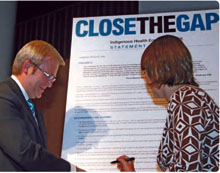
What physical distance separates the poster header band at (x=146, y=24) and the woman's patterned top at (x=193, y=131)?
911mm

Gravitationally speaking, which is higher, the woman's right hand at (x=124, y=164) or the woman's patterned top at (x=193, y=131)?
the woman's patterned top at (x=193, y=131)

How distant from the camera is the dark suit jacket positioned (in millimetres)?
1738

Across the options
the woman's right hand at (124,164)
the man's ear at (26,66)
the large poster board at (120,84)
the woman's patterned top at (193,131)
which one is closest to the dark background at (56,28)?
the large poster board at (120,84)

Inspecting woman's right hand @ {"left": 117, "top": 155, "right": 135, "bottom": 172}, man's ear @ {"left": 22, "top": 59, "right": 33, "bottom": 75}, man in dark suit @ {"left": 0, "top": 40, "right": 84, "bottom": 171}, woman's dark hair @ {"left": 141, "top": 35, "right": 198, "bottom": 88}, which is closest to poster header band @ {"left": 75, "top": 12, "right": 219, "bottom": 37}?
woman's dark hair @ {"left": 141, "top": 35, "right": 198, "bottom": 88}

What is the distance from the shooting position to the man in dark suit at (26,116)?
1748mm

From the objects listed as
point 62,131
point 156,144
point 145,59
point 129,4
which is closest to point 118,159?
point 156,144

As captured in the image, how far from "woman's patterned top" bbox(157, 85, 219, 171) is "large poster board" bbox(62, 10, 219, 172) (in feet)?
1.60

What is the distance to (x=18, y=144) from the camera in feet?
5.70

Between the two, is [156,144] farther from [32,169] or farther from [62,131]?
[32,169]

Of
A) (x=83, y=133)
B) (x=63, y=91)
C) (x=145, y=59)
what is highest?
(x=145, y=59)

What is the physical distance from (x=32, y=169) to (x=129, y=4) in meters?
1.75

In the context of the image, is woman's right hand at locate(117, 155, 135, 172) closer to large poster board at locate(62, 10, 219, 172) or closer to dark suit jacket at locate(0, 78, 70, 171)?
large poster board at locate(62, 10, 219, 172)

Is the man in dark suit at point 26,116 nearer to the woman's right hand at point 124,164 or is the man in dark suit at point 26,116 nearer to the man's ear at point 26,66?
the man's ear at point 26,66

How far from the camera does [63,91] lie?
2873mm
